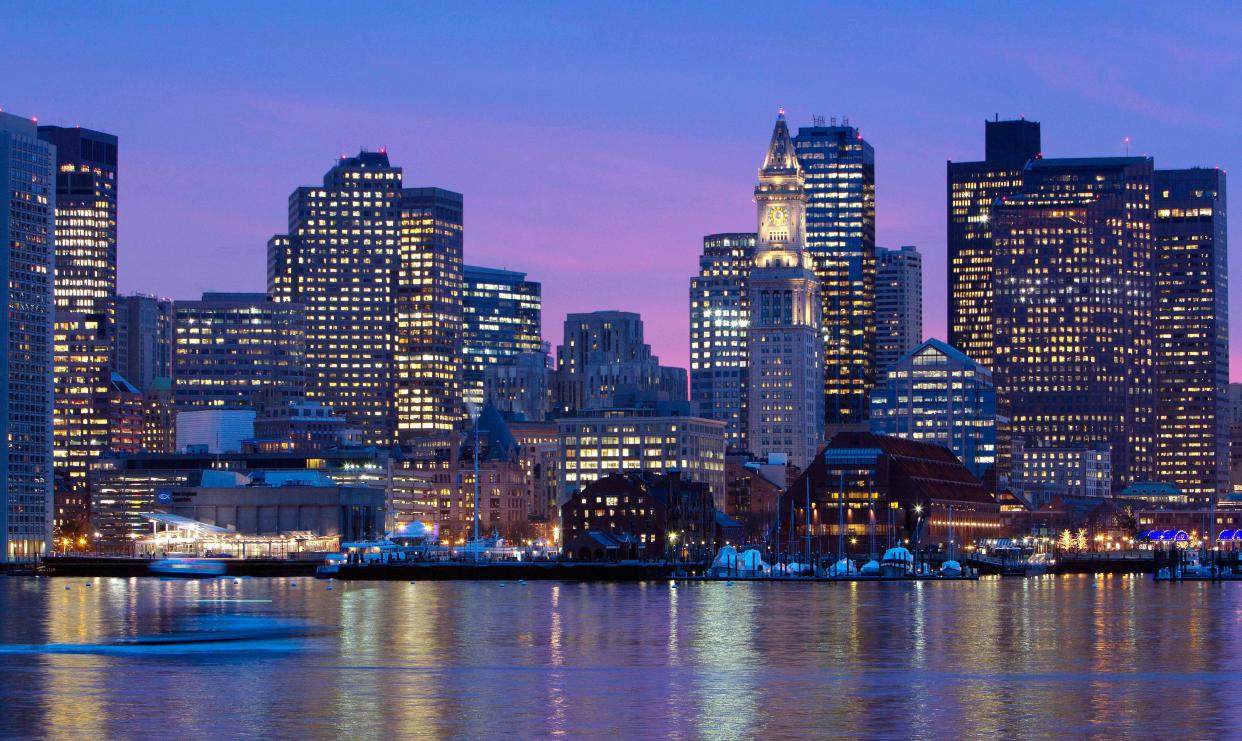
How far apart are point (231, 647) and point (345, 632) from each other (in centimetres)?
1311

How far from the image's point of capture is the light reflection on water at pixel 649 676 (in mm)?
72125

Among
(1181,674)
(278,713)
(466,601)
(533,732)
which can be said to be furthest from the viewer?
(466,601)

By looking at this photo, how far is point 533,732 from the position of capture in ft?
229

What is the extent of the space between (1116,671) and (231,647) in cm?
4482

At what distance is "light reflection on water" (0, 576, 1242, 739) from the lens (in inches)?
2840

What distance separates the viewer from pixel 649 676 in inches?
3519

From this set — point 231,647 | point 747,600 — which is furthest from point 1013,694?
point 747,600

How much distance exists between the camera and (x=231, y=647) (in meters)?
107

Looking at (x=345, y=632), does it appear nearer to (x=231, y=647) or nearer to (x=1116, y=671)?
(x=231, y=647)

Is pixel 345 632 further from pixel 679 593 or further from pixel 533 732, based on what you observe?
pixel 679 593

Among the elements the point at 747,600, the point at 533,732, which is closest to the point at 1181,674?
the point at 533,732

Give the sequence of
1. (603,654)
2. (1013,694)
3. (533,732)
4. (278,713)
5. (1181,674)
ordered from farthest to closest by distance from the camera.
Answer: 1. (603,654)
2. (1181,674)
3. (1013,694)
4. (278,713)
5. (533,732)

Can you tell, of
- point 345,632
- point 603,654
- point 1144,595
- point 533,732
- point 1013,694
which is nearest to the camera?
point 533,732

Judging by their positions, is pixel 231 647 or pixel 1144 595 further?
pixel 1144 595
